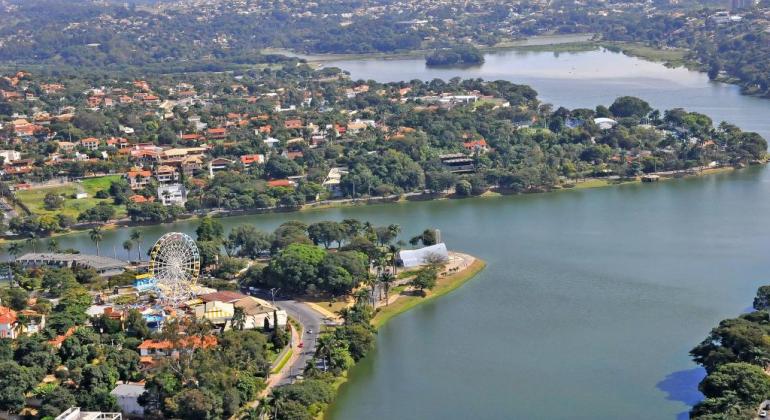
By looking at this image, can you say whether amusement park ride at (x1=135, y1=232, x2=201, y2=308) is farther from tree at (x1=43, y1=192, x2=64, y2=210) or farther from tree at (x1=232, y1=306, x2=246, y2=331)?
tree at (x1=43, y1=192, x2=64, y2=210)

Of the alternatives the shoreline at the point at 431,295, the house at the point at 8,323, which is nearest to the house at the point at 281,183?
the shoreline at the point at 431,295

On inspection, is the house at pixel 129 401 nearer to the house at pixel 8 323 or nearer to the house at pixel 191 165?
the house at pixel 8 323

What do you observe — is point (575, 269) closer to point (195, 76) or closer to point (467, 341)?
point (467, 341)

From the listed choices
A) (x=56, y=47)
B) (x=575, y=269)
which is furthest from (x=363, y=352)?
(x=56, y=47)

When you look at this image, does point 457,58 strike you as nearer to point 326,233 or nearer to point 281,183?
point 281,183

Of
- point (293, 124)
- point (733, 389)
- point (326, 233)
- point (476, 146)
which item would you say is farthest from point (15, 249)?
point (293, 124)

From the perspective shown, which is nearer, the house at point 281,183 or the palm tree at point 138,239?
the palm tree at point 138,239
